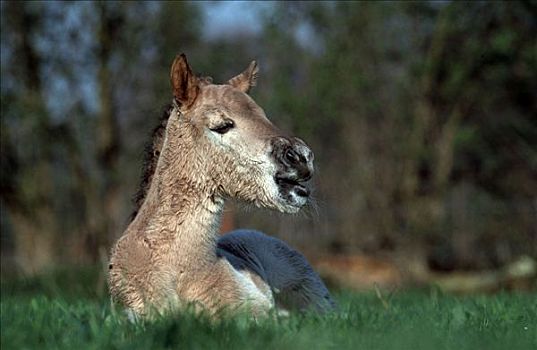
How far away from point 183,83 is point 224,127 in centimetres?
44

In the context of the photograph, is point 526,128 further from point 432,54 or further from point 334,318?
point 334,318

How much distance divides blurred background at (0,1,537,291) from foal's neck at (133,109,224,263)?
19.1 metres

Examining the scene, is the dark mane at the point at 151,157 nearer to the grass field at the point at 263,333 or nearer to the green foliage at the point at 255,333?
the grass field at the point at 263,333

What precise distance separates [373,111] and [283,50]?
267cm

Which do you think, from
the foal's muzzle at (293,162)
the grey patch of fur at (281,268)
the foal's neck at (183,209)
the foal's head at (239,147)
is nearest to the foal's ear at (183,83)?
the foal's head at (239,147)

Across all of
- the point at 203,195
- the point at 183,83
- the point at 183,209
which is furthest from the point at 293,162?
the point at 183,83

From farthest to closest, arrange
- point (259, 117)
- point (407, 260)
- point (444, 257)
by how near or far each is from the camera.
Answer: point (444, 257) → point (407, 260) → point (259, 117)

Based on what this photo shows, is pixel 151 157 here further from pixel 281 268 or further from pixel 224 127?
pixel 281 268

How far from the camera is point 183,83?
24.9ft

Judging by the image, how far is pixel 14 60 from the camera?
93.4 ft

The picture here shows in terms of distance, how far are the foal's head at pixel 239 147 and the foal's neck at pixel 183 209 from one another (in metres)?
0.06

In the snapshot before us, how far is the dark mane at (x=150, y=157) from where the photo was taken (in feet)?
27.2

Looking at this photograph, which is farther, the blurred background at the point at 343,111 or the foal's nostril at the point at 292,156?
the blurred background at the point at 343,111

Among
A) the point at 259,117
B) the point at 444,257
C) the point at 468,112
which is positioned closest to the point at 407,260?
the point at 444,257
